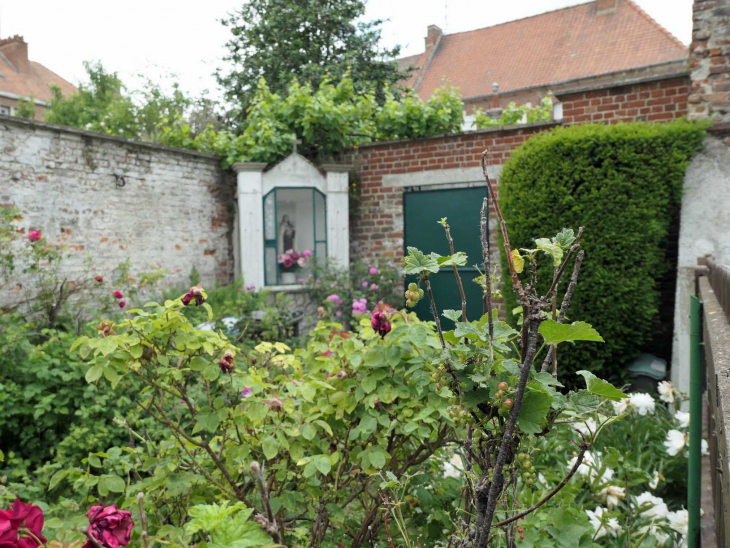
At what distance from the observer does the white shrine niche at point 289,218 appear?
7.32 m

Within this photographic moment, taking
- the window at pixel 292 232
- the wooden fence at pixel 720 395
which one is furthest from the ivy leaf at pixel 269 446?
the window at pixel 292 232

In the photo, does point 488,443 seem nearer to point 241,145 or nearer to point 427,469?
point 427,469

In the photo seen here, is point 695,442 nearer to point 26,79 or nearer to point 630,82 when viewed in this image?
point 630,82

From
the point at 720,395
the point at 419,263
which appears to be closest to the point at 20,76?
the point at 419,263

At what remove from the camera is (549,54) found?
2184 centimetres

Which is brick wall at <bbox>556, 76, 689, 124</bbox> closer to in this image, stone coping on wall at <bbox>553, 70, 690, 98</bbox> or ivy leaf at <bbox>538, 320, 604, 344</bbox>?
stone coping on wall at <bbox>553, 70, 690, 98</bbox>

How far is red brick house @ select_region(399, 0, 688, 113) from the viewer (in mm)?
18688

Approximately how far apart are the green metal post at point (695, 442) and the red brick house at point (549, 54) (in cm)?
1729

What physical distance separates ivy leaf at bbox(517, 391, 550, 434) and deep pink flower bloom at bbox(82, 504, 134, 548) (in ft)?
2.65

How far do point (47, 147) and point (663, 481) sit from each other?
20.7ft

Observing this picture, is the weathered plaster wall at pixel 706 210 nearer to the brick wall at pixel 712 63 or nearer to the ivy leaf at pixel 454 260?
the brick wall at pixel 712 63

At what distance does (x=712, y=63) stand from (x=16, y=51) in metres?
30.6

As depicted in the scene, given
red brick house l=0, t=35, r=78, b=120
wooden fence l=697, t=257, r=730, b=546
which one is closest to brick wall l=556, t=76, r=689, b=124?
wooden fence l=697, t=257, r=730, b=546

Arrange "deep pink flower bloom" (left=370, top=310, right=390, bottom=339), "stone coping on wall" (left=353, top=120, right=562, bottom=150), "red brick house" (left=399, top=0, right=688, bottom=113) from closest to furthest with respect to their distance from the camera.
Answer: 1. "deep pink flower bloom" (left=370, top=310, right=390, bottom=339)
2. "stone coping on wall" (left=353, top=120, right=562, bottom=150)
3. "red brick house" (left=399, top=0, right=688, bottom=113)
